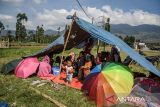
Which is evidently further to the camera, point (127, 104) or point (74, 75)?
point (74, 75)

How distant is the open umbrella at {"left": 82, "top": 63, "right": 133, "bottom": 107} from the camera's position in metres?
8.17

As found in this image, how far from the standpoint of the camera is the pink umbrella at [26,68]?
38.3 ft

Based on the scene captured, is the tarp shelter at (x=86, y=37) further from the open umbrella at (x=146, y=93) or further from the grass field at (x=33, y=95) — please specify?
the grass field at (x=33, y=95)

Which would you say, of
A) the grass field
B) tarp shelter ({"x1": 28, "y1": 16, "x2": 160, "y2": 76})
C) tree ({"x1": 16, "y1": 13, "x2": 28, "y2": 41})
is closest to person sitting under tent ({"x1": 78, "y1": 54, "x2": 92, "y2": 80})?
tarp shelter ({"x1": 28, "y1": 16, "x2": 160, "y2": 76})

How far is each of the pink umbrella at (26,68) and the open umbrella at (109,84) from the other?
335cm

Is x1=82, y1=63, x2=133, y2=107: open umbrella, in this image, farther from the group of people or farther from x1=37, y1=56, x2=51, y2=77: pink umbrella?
x1=37, y1=56, x2=51, y2=77: pink umbrella

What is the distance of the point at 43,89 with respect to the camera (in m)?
9.77

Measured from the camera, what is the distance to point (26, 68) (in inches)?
464

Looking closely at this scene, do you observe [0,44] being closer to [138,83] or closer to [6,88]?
[6,88]

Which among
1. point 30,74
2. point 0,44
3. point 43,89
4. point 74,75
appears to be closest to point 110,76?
point 43,89

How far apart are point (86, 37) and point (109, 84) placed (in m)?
6.39

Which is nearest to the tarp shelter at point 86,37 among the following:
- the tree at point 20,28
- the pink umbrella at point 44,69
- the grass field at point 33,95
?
the pink umbrella at point 44,69

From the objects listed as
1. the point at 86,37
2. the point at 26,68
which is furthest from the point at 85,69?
the point at 86,37

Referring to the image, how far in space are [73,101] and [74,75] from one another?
12.2ft
